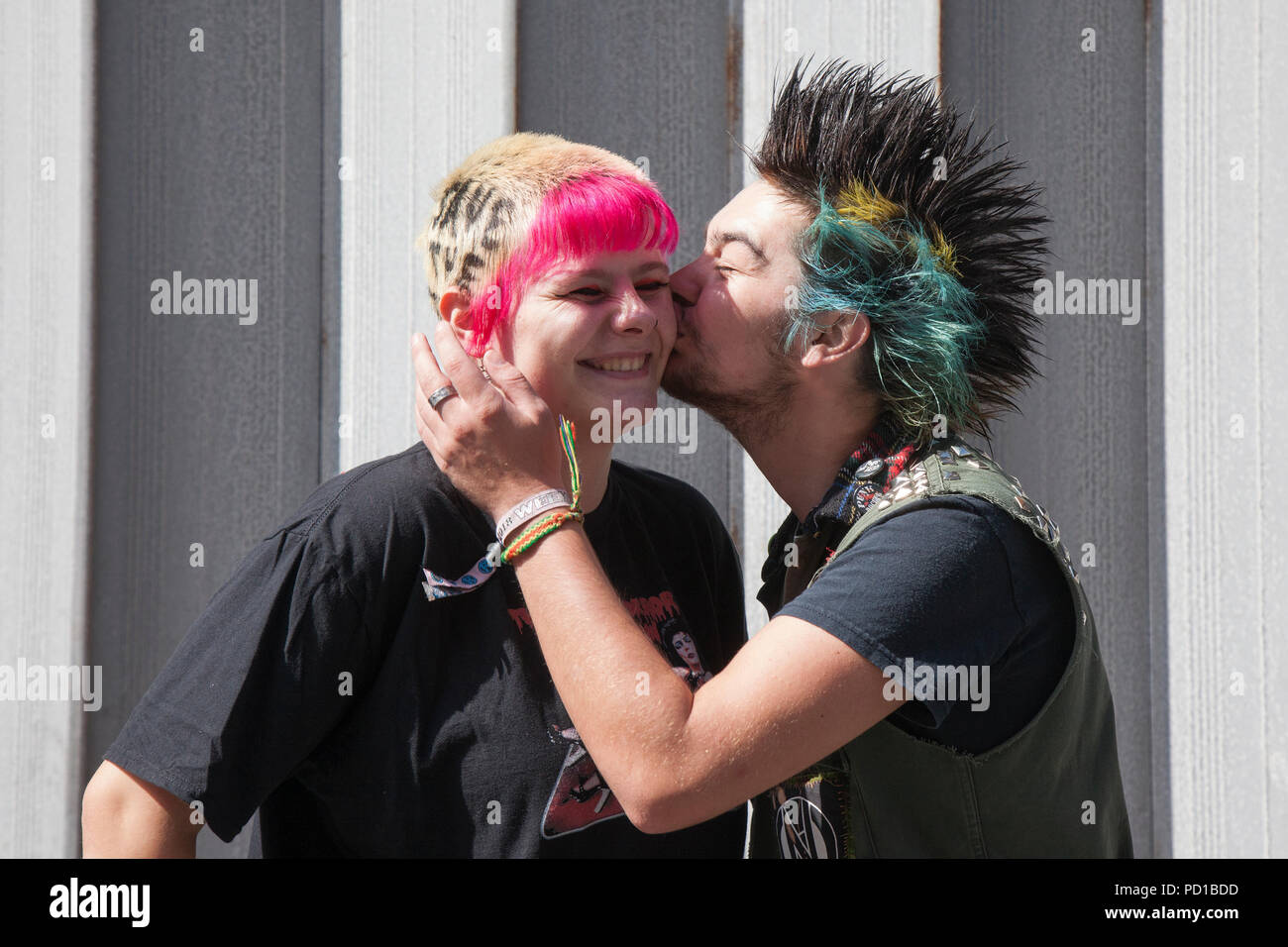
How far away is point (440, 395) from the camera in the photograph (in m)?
1.64

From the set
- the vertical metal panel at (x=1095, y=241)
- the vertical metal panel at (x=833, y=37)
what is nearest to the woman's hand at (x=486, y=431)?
the vertical metal panel at (x=833, y=37)

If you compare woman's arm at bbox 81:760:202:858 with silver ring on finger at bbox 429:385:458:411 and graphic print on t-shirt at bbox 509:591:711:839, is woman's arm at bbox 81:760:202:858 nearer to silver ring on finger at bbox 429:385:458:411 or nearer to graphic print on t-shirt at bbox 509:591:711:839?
graphic print on t-shirt at bbox 509:591:711:839

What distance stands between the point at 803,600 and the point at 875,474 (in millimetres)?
→ 393

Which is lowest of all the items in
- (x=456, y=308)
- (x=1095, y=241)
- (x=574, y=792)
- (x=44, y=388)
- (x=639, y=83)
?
(x=574, y=792)

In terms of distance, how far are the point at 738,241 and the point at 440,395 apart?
0.73 metres

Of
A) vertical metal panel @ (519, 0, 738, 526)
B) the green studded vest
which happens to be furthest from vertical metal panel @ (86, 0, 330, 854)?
the green studded vest

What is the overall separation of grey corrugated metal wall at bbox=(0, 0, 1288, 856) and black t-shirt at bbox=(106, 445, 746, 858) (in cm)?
93

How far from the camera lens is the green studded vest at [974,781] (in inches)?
63.9

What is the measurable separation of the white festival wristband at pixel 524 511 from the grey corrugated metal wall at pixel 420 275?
39.1 inches

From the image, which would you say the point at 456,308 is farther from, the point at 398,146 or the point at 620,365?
the point at 398,146

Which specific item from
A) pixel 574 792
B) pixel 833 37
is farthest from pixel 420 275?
pixel 574 792

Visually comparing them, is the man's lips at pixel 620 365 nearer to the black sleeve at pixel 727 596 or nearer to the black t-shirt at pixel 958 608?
the black sleeve at pixel 727 596

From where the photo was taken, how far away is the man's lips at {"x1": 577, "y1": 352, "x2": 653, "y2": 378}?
1793mm
